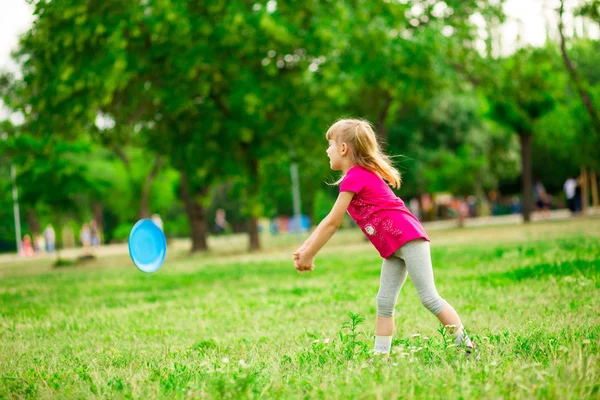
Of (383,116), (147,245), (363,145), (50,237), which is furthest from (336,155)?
(50,237)

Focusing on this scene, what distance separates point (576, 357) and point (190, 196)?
24364 millimetres

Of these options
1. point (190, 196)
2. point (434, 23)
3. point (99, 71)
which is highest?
point (434, 23)

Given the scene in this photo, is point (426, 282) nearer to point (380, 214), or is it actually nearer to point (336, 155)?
point (380, 214)

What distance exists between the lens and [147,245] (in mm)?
8812

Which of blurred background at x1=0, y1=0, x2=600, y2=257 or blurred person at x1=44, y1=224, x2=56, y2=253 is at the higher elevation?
blurred background at x1=0, y1=0, x2=600, y2=257

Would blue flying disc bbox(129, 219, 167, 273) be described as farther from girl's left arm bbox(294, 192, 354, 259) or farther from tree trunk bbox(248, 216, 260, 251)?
tree trunk bbox(248, 216, 260, 251)

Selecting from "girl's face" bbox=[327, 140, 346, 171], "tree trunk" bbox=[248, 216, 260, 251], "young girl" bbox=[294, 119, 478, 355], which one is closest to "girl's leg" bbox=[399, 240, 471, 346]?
"young girl" bbox=[294, 119, 478, 355]

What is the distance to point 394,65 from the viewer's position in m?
20.6

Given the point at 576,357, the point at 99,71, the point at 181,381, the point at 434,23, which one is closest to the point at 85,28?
the point at 99,71

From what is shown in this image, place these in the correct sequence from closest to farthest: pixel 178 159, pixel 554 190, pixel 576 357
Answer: pixel 576 357
pixel 178 159
pixel 554 190

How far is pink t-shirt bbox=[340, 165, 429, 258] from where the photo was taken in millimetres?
4617

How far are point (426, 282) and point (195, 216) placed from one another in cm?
2404

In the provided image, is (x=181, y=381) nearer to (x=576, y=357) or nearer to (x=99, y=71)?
(x=576, y=357)

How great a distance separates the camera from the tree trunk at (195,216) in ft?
90.6
